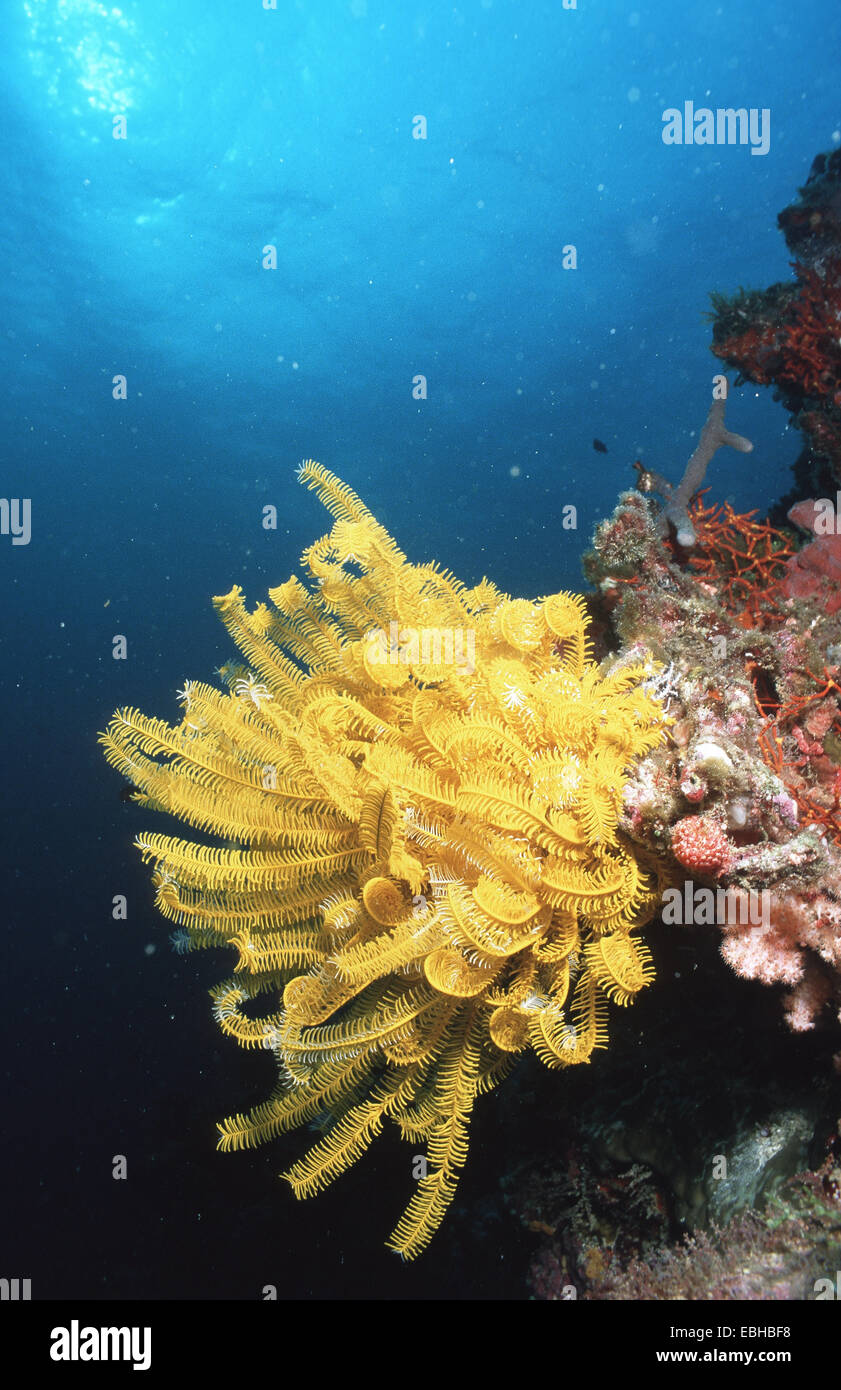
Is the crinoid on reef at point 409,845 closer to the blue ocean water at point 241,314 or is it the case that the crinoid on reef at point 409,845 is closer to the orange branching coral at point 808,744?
the orange branching coral at point 808,744

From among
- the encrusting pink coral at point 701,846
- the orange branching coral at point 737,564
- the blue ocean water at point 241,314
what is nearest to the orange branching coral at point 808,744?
the orange branching coral at point 737,564

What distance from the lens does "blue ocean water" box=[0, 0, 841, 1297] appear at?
1393 centimetres

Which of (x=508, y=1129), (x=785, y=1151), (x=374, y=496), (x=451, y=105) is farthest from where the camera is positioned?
(x=374, y=496)

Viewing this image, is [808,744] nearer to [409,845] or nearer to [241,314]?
[409,845]

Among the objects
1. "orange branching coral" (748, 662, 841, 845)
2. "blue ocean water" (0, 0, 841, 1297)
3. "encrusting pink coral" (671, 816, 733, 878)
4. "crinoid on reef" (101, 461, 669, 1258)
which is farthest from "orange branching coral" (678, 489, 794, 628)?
"blue ocean water" (0, 0, 841, 1297)

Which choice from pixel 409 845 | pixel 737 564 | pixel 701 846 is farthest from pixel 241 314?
pixel 701 846

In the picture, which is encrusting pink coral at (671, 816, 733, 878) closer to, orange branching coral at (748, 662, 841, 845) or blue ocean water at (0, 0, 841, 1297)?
orange branching coral at (748, 662, 841, 845)

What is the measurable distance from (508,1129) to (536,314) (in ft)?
168

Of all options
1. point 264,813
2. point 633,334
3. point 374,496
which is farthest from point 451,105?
point 374,496

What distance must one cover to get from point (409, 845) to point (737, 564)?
348cm

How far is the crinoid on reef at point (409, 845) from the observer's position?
2.57 m

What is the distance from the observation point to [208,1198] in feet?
34.5

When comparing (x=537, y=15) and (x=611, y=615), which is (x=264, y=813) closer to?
(x=611, y=615)

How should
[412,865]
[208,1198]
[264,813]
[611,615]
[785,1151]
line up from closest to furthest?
[412,865] → [264,813] → [785,1151] → [611,615] → [208,1198]
